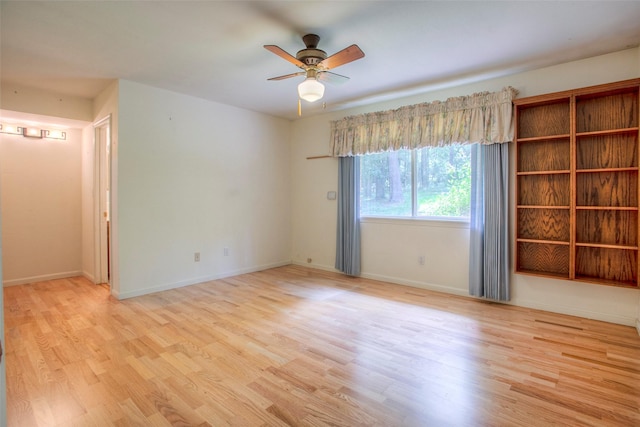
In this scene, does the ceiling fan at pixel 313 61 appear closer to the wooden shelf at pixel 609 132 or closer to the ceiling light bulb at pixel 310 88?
the ceiling light bulb at pixel 310 88

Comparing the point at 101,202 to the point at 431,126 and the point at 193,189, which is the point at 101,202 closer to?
the point at 193,189

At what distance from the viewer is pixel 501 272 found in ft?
12.3

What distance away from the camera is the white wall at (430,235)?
3.27 m

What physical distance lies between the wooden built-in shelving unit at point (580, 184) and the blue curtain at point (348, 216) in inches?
83.8

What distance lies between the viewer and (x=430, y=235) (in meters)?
4.37

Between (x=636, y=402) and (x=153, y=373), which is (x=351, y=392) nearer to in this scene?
(x=153, y=373)

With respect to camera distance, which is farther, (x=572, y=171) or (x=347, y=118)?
(x=347, y=118)

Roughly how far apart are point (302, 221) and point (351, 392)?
395cm

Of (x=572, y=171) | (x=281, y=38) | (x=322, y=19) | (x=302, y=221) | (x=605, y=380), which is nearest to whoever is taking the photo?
(x=605, y=380)

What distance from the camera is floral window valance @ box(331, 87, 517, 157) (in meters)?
3.69

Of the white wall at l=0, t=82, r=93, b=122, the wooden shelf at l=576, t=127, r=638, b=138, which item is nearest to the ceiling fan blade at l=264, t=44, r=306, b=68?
the wooden shelf at l=576, t=127, r=638, b=138

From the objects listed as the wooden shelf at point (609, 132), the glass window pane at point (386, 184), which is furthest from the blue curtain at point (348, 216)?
the wooden shelf at point (609, 132)

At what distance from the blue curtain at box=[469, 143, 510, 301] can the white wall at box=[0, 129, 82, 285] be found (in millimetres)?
5804

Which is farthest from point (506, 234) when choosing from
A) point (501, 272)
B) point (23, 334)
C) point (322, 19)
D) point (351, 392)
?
point (23, 334)
